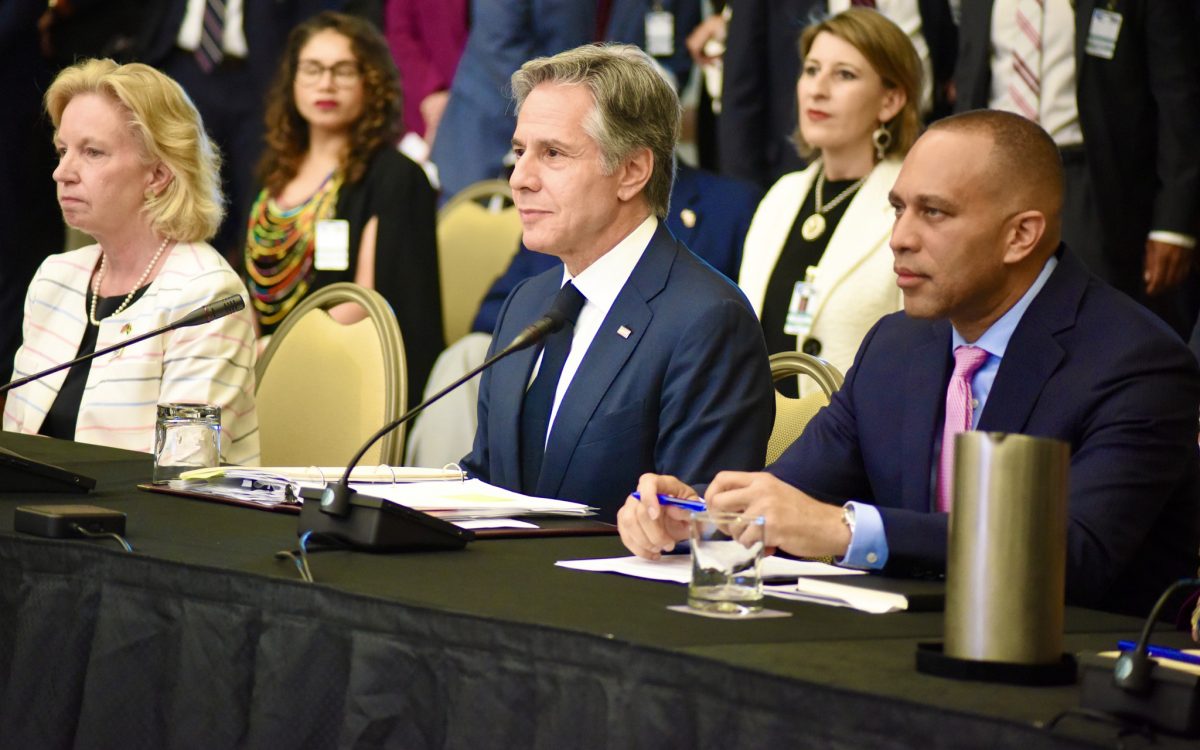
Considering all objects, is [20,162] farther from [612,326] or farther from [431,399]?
[431,399]

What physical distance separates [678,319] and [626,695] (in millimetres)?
1283

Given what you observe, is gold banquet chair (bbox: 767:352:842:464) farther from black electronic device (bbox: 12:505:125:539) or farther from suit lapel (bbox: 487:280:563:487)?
black electronic device (bbox: 12:505:125:539)

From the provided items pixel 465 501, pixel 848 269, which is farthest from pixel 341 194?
pixel 465 501

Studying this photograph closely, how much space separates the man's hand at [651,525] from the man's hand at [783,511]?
0.05 meters

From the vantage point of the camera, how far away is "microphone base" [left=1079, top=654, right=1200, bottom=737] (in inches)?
40.1

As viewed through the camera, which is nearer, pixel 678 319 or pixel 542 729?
pixel 542 729

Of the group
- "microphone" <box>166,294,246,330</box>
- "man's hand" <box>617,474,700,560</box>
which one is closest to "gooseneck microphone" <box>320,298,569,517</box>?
"man's hand" <box>617,474,700,560</box>

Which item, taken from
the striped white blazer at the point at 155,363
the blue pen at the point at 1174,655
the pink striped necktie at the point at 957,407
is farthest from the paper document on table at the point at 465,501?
the blue pen at the point at 1174,655

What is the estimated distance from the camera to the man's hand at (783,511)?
175 centimetres

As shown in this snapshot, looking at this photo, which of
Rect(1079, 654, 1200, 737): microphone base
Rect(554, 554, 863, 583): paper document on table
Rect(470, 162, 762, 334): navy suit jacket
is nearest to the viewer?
Rect(1079, 654, 1200, 737): microphone base

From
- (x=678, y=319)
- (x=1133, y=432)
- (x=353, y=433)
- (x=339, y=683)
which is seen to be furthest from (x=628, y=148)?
(x=339, y=683)

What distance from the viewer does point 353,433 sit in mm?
2973

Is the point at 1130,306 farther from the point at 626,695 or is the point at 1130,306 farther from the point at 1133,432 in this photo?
the point at 626,695

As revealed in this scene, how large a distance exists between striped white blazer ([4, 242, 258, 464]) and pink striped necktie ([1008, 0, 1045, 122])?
7.63ft
